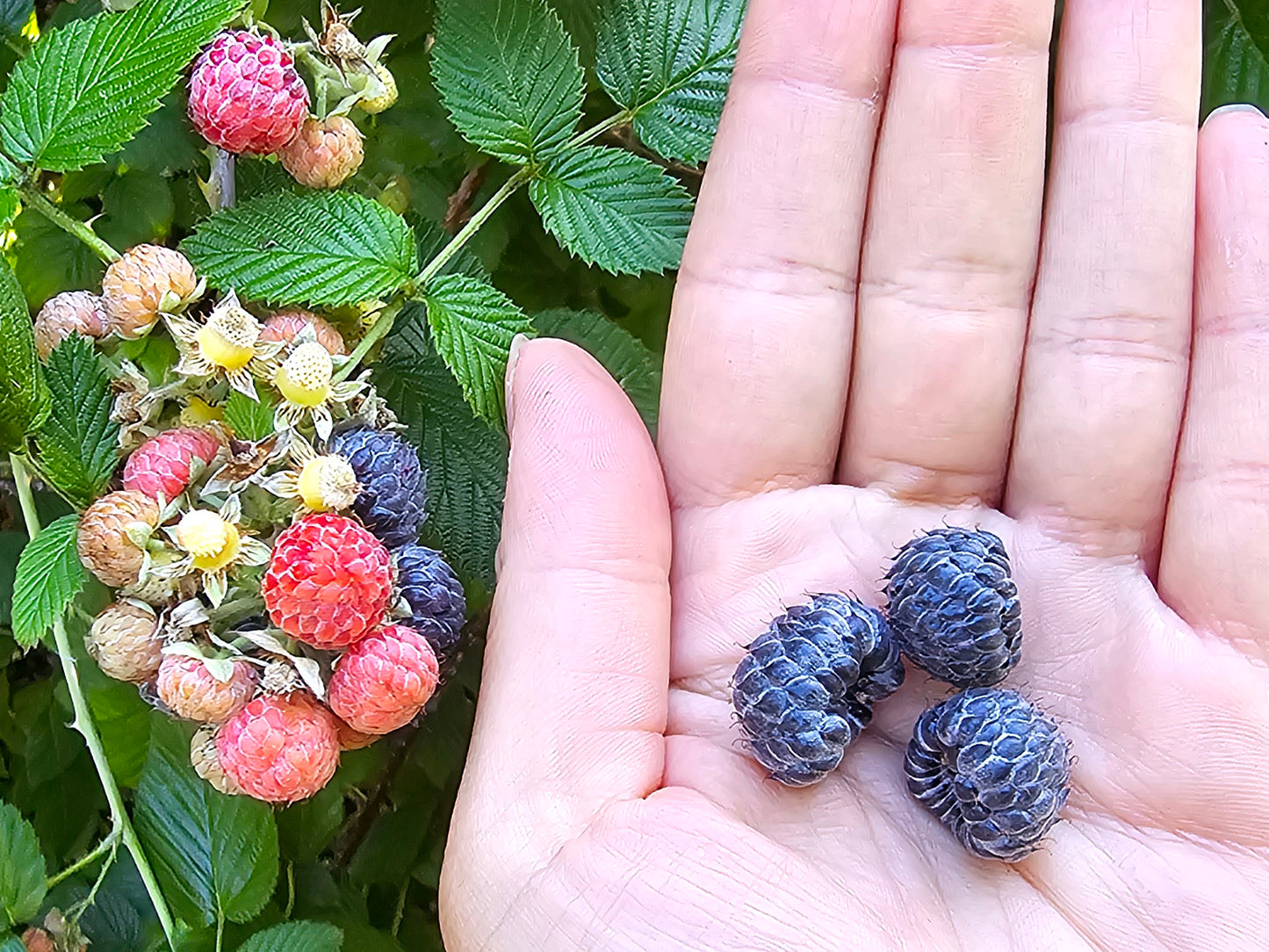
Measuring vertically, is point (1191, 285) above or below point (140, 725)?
above

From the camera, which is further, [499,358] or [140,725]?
[140,725]

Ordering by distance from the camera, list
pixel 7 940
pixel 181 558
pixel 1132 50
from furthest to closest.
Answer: pixel 1132 50 < pixel 7 940 < pixel 181 558

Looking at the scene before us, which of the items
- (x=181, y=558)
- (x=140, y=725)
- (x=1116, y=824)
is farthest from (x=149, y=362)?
(x=1116, y=824)

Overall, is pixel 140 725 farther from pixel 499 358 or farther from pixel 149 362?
pixel 499 358

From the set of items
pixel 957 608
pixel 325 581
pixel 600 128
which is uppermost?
pixel 600 128

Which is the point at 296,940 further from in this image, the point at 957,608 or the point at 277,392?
the point at 957,608

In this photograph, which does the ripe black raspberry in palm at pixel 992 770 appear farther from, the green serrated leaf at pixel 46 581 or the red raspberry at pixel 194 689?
the green serrated leaf at pixel 46 581

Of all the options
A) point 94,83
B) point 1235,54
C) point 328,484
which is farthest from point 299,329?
point 1235,54
